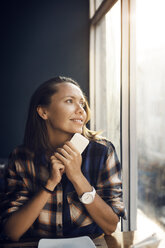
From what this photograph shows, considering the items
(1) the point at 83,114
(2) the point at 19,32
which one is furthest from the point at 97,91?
(1) the point at 83,114

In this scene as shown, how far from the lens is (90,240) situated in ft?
2.94

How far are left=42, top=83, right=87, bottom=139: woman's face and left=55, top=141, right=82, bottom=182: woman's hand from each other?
133 millimetres

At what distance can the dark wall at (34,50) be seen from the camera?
10.8 feet

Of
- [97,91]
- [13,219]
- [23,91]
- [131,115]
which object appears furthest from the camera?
[23,91]

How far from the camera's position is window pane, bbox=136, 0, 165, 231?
1.43 m

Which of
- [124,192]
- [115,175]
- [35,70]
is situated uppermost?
[35,70]

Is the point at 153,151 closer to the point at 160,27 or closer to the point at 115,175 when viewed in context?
the point at 115,175

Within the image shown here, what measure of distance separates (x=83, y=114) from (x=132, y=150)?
0.60 m

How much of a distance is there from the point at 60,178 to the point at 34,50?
2513 millimetres

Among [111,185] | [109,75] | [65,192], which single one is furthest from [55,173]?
[109,75]

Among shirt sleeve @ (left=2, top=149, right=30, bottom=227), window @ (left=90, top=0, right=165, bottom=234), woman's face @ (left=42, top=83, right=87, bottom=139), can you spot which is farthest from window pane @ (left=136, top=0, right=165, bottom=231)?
shirt sleeve @ (left=2, top=149, right=30, bottom=227)

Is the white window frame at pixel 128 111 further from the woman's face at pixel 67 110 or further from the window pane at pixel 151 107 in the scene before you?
the woman's face at pixel 67 110

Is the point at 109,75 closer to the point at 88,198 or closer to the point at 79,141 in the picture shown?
the point at 79,141

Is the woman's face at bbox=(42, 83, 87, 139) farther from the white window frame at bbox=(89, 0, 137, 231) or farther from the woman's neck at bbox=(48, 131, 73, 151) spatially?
the white window frame at bbox=(89, 0, 137, 231)
